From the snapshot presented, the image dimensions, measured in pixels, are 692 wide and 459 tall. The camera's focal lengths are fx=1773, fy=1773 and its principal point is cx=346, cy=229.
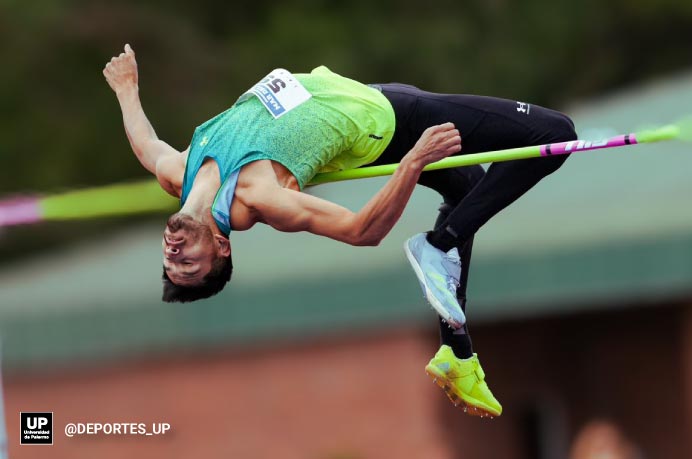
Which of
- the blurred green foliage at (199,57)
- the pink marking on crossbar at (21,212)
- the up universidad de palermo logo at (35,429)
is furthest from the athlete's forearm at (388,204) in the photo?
the blurred green foliage at (199,57)

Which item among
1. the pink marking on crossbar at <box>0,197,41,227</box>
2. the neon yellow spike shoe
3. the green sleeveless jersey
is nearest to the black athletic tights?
the green sleeveless jersey

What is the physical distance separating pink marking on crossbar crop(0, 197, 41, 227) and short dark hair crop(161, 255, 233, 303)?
2.24 m

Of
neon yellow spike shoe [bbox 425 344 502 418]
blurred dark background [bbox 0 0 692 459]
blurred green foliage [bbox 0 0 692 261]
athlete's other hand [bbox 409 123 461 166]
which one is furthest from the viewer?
blurred green foliage [bbox 0 0 692 261]

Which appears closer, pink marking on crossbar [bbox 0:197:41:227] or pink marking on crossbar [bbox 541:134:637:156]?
pink marking on crossbar [bbox 541:134:637:156]

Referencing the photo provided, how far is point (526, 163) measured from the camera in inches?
336

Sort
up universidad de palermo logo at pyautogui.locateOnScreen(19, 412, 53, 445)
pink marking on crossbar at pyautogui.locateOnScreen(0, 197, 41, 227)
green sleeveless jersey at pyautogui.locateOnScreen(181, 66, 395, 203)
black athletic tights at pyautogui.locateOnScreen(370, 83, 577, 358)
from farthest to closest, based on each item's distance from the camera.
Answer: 1. up universidad de palermo logo at pyautogui.locateOnScreen(19, 412, 53, 445)
2. pink marking on crossbar at pyautogui.locateOnScreen(0, 197, 41, 227)
3. black athletic tights at pyautogui.locateOnScreen(370, 83, 577, 358)
4. green sleeveless jersey at pyautogui.locateOnScreen(181, 66, 395, 203)

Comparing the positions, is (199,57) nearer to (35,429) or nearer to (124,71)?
(35,429)

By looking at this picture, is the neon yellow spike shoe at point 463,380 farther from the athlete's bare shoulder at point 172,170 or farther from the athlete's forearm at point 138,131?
the athlete's forearm at point 138,131

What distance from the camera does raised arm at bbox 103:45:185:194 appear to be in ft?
28.0

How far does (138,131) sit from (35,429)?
490cm

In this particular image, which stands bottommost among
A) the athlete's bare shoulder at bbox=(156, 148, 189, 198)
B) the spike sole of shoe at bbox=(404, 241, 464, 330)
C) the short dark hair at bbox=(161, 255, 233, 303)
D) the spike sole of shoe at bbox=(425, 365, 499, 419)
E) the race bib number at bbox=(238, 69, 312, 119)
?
→ the spike sole of shoe at bbox=(425, 365, 499, 419)

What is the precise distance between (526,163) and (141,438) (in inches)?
384

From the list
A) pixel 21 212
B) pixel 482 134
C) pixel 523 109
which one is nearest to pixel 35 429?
pixel 21 212

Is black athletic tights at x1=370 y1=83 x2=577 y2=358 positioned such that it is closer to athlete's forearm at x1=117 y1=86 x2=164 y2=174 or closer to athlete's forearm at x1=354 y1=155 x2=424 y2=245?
→ athlete's forearm at x1=354 y1=155 x2=424 y2=245
